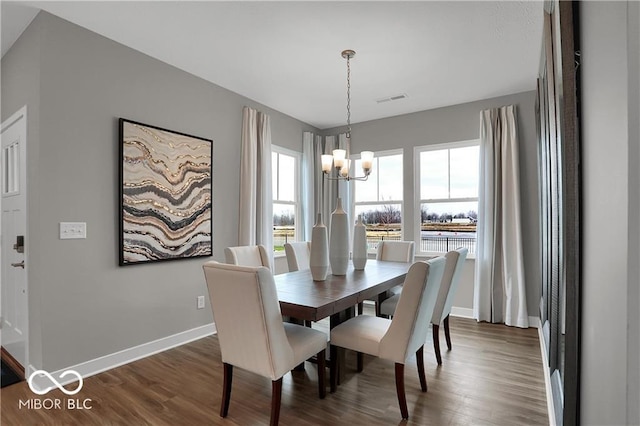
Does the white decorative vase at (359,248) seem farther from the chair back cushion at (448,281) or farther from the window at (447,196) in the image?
the window at (447,196)

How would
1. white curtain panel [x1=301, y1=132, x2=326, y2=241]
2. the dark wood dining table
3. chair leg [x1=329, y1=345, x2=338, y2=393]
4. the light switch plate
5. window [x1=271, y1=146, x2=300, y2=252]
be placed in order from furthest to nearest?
white curtain panel [x1=301, y1=132, x2=326, y2=241]
window [x1=271, y1=146, x2=300, y2=252]
the light switch plate
chair leg [x1=329, y1=345, x2=338, y2=393]
the dark wood dining table

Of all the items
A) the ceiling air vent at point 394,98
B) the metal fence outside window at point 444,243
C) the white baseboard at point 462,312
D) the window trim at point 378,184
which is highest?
the ceiling air vent at point 394,98

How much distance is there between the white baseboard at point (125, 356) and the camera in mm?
2488

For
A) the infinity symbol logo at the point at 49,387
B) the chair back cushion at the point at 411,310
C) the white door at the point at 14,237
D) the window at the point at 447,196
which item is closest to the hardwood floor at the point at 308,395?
the infinity symbol logo at the point at 49,387

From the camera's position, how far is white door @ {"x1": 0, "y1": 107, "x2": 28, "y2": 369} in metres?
2.69

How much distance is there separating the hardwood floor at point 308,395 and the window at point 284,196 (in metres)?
2.11

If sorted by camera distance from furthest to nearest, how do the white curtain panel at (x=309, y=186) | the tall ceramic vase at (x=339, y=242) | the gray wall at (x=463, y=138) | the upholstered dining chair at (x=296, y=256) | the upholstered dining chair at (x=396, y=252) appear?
1. the white curtain panel at (x=309, y=186)
2. the gray wall at (x=463, y=138)
3. the upholstered dining chair at (x=396, y=252)
4. the upholstered dining chair at (x=296, y=256)
5. the tall ceramic vase at (x=339, y=242)

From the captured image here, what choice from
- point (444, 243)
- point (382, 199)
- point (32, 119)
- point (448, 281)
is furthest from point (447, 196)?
point (32, 119)

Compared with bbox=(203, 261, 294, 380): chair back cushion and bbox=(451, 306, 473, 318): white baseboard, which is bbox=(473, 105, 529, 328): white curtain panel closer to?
bbox=(451, 306, 473, 318): white baseboard

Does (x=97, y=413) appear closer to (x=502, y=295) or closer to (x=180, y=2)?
(x=180, y=2)

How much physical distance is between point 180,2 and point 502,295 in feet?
14.1

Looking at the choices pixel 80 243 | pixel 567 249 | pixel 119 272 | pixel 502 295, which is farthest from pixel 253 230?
pixel 567 249

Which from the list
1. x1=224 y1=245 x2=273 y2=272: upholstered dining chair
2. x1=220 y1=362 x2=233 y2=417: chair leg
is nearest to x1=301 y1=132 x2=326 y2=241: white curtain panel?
x1=224 y1=245 x2=273 y2=272: upholstered dining chair

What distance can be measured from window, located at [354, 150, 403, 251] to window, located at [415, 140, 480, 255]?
0.32 meters
